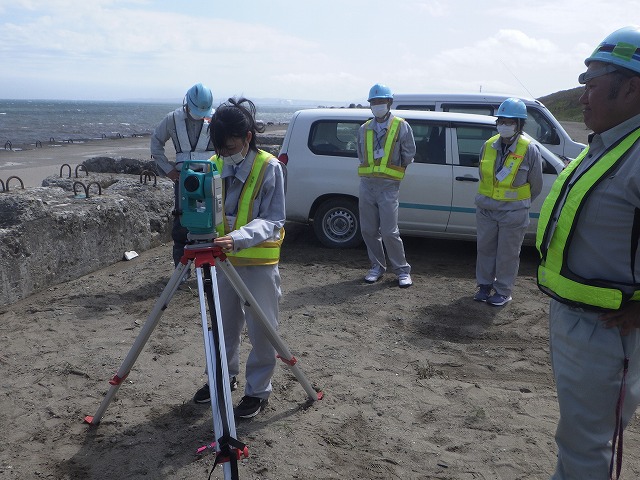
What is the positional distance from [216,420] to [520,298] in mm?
4366

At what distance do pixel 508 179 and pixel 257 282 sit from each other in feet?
10.2

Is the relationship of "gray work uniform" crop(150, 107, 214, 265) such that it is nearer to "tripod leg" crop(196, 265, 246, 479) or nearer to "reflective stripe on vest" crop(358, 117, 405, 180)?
"reflective stripe on vest" crop(358, 117, 405, 180)

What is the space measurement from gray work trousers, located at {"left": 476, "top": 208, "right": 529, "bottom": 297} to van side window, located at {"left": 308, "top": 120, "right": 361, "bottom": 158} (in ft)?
7.53

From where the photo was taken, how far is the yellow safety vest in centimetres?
367

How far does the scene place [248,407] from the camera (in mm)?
3928

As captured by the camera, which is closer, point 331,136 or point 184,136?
point 184,136

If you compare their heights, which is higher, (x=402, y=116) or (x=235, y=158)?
(x=402, y=116)

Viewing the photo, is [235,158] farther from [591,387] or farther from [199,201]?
[591,387]

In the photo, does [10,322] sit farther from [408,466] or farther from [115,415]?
[408,466]

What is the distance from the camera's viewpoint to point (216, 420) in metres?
2.84

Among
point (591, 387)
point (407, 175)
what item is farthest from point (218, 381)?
point (407, 175)

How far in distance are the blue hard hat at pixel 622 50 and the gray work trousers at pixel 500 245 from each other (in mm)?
3758

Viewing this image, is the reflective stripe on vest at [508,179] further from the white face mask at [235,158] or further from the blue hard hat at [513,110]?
the white face mask at [235,158]

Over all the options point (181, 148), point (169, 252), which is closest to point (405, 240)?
point (169, 252)
